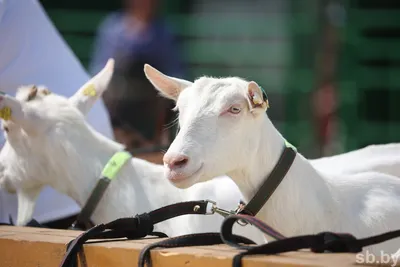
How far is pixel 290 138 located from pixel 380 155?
4.18m

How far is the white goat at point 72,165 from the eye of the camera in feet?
13.3

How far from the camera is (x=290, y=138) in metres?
8.42

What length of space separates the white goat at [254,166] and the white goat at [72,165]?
2.35 feet

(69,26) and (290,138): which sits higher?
(69,26)

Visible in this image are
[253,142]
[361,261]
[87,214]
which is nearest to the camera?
[361,261]

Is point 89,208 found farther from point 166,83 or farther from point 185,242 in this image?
point 185,242

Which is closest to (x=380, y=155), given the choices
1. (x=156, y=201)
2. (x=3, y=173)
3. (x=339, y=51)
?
(x=156, y=201)

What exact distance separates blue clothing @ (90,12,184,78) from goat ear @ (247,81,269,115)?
3.99 m

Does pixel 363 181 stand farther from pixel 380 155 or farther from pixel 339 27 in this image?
pixel 339 27

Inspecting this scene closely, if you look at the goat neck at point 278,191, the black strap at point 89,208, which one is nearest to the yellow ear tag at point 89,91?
the black strap at point 89,208

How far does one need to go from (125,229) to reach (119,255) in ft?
0.75

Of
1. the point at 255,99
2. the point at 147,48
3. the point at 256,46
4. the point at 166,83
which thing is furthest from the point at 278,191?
the point at 256,46

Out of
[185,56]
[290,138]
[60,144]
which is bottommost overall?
[290,138]

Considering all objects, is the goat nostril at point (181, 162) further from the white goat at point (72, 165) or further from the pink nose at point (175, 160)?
the white goat at point (72, 165)
